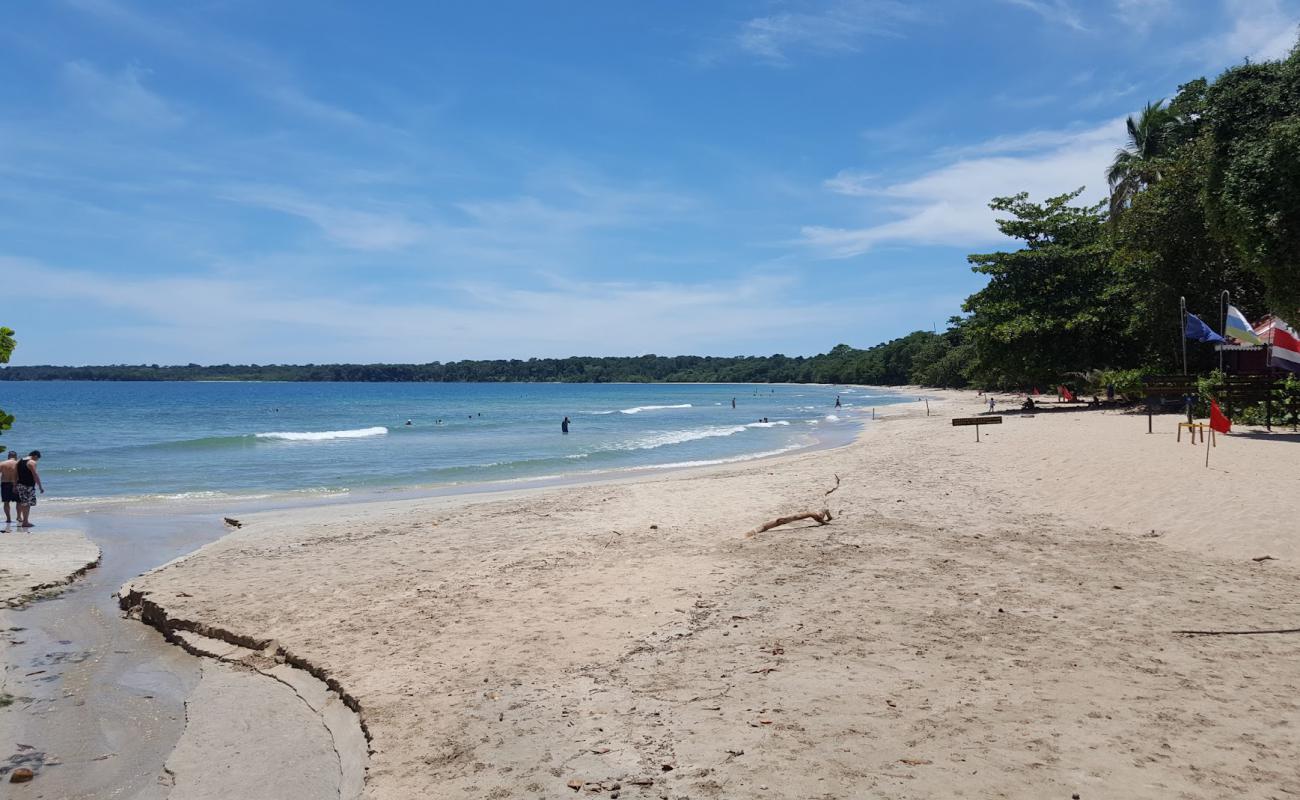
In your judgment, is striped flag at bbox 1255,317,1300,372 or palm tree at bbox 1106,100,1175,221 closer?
striped flag at bbox 1255,317,1300,372

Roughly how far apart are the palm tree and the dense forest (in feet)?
0.37

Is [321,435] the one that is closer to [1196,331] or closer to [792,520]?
[792,520]

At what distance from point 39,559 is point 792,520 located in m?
11.2

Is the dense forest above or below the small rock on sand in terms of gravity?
above

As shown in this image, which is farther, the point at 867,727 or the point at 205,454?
the point at 205,454

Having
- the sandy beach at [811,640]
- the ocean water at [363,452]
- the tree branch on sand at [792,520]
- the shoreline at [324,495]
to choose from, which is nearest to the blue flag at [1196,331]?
the sandy beach at [811,640]

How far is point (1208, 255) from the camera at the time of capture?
27719 millimetres

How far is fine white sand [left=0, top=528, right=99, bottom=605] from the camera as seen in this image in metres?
10.1

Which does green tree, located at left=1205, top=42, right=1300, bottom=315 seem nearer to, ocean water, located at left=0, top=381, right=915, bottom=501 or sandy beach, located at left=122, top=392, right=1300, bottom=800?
sandy beach, located at left=122, top=392, right=1300, bottom=800

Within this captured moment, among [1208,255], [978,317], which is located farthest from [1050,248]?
[1208,255]

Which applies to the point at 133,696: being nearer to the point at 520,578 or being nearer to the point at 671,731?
the point at 520,578

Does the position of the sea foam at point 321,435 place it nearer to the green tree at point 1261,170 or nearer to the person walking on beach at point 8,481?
the person walking on beach at point 8,481

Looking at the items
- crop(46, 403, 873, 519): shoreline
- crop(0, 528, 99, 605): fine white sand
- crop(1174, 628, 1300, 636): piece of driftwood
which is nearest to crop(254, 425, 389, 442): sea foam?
crop(46, 403, 873, 519): shoreline

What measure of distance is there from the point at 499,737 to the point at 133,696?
389cm
